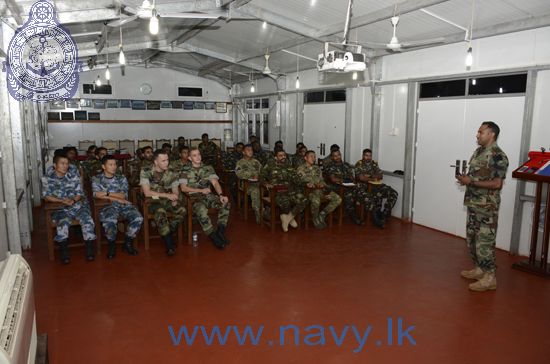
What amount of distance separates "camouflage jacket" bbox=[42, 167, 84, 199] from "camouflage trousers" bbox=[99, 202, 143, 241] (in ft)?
1.32

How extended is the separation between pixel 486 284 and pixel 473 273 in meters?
0.34

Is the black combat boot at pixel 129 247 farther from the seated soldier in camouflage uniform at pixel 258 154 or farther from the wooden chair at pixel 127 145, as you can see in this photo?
the wooden chair at pixel 127 145

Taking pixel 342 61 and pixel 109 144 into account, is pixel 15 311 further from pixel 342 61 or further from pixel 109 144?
pixel 109 144

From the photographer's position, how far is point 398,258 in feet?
17.9

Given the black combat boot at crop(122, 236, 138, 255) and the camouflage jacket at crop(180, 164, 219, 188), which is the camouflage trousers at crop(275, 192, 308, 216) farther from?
the black combat boot at crop(122, 236, 138, 255)

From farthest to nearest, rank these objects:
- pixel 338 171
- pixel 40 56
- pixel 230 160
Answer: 1. pixel 230 160
2. pixel 40 56
3. pixel 338 171

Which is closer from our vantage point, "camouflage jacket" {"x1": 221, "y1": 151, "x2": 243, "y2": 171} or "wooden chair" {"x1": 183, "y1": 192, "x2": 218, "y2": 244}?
"wooden chair" {"x1": 183, "y1": 192, "x2": 218, "y2": 244}

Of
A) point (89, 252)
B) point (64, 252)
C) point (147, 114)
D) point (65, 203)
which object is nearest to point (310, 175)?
point (89, 252)

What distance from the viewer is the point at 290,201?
21.8 ft

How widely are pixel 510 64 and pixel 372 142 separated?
294 centimetres

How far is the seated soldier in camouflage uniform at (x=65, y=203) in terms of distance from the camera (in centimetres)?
506

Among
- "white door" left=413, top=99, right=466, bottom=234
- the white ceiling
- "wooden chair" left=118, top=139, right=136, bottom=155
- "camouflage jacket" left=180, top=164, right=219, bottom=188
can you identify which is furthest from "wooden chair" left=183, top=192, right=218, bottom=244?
"wooden chair" left=118, top=139, right=136, bottom=155

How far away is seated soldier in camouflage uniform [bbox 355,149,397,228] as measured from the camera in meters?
7.07

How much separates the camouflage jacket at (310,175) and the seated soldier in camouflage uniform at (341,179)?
308 mm
